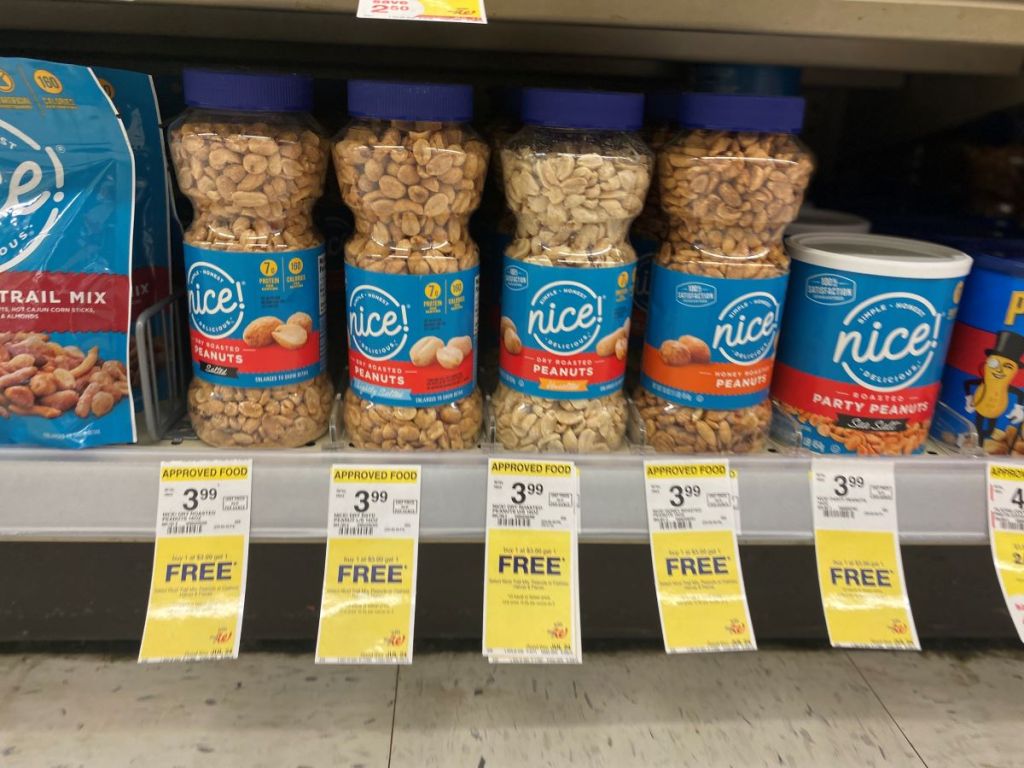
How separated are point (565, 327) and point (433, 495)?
21 centimetres

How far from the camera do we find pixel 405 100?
28.0 inches

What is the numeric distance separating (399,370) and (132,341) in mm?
306

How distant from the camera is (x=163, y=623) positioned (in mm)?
694

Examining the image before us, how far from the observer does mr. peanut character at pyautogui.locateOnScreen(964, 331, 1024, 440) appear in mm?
836

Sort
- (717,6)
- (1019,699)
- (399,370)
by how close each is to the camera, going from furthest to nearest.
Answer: (1019,699), (399,370), (717,6)

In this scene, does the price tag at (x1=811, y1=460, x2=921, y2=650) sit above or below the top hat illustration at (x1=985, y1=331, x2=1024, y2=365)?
below

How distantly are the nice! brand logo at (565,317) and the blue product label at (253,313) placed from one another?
24 centimetres

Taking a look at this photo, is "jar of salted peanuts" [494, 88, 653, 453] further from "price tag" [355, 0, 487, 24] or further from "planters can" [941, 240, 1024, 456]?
"planters can" [941, 240, 1024, 456]

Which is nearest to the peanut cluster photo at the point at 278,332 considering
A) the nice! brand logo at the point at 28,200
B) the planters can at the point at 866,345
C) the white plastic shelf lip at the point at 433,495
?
the white plastic shelf lip at the point at 433,495

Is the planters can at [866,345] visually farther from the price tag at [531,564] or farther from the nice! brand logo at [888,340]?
the price tag at [531,564]

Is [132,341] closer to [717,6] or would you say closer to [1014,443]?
[717,6]

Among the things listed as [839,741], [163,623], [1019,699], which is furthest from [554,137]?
[1019,699]

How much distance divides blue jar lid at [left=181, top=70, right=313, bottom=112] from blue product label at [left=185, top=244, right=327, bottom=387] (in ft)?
0.46

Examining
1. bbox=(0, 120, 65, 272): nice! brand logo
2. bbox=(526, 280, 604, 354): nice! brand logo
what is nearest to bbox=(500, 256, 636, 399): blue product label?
bbox=(526, 280, 604, 354): nice! brand logo
